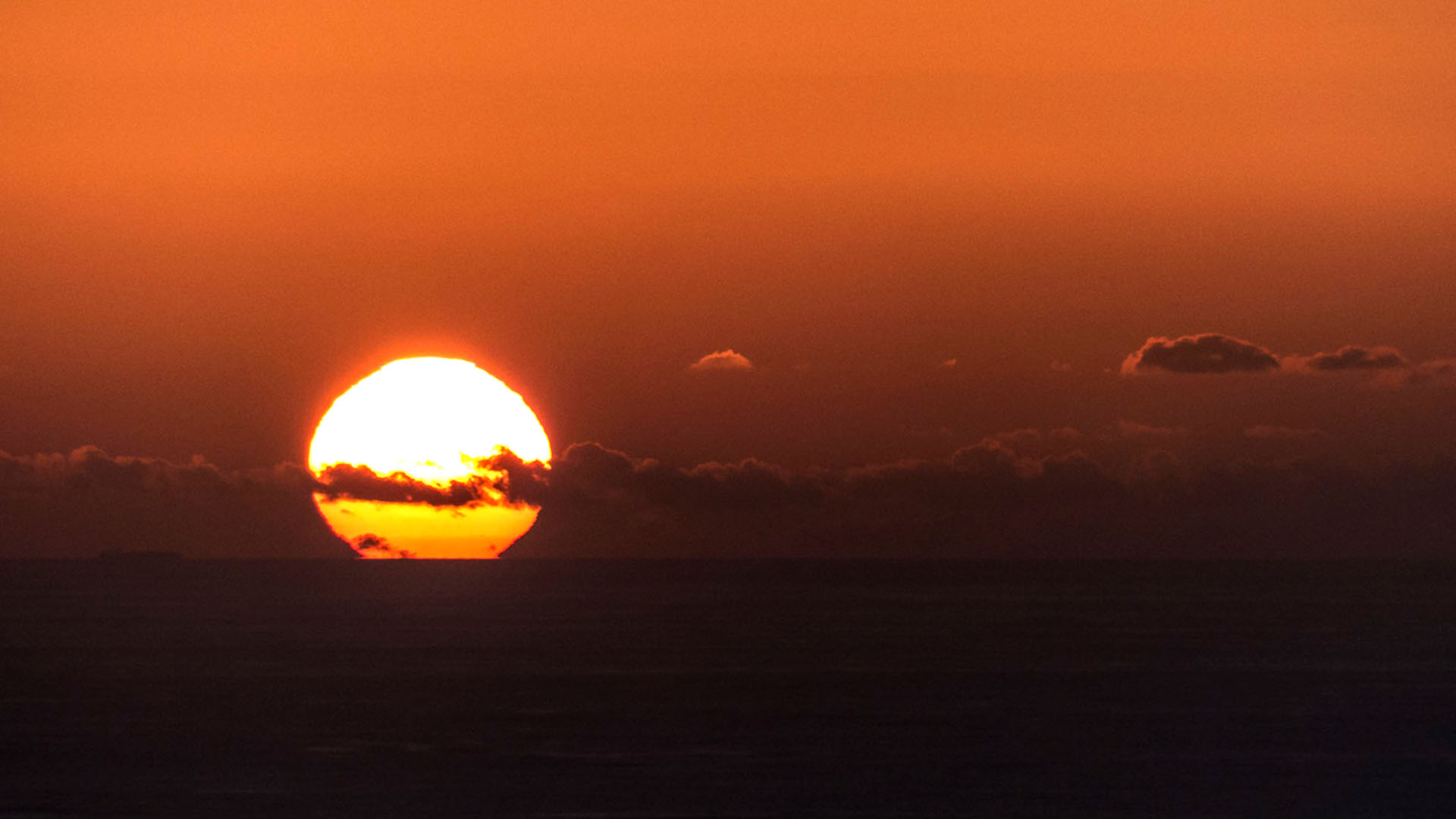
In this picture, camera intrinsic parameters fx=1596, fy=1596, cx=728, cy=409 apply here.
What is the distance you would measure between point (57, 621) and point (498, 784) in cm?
9859

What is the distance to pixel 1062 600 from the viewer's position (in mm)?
172500

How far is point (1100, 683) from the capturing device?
66.4 meters

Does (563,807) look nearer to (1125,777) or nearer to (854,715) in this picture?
(1125,777)

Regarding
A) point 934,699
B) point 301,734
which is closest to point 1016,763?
point 934,699

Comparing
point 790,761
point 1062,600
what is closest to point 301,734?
point 790,761

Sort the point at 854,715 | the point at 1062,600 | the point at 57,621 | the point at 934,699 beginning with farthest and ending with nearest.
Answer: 1. the point at 1062,600
2. the point at 57,621
3. the point at 934,699
4. the point at 854,715

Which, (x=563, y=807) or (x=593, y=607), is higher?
(x=593, y=607)

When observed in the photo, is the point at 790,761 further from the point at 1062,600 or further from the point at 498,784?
the point at 1062,600

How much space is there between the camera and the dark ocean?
36.8m

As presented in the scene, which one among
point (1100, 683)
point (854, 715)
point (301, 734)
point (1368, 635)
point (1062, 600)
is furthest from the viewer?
point (1062, 600)

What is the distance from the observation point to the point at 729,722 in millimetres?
51625

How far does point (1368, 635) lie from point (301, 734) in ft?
250

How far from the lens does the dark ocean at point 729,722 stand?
36.8m

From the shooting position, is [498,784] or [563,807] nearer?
[563,807]
